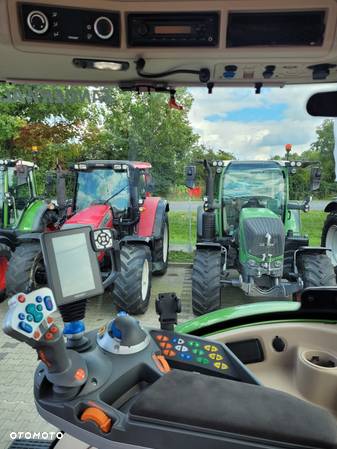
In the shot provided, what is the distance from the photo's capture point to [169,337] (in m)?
1.33

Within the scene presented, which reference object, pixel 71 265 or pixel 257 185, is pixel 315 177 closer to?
pixel 257 185

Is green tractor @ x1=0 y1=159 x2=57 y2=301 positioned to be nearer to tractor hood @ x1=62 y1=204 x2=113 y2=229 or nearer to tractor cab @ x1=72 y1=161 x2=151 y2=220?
tractor cab @ x1=72 y1=161 x2=151 y2=220

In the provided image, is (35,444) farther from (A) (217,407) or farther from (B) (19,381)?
(B) (19,381)

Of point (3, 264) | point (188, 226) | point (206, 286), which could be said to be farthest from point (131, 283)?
point (188, 226)

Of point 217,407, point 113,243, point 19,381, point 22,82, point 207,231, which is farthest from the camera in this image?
point 207,231

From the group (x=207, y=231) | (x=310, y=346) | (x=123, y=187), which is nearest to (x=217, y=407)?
(x=310, y=346)

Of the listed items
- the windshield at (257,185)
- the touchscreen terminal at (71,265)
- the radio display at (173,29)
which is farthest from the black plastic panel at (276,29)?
the windshield at (257,185)

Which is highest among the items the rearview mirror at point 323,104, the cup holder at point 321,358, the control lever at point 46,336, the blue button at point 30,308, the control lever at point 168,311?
the rearview mirror at point 323,104

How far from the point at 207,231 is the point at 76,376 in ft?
14.6

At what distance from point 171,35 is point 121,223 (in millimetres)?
4244

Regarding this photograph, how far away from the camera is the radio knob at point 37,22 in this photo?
53.6 inches

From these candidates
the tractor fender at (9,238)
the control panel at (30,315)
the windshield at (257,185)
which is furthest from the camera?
the tractor fender at (9,238)

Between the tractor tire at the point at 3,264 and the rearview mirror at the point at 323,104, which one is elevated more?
the rearview mirror at the point at 323,104

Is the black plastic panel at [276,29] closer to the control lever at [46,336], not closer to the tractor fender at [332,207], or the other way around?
the control lever at [46,336]
